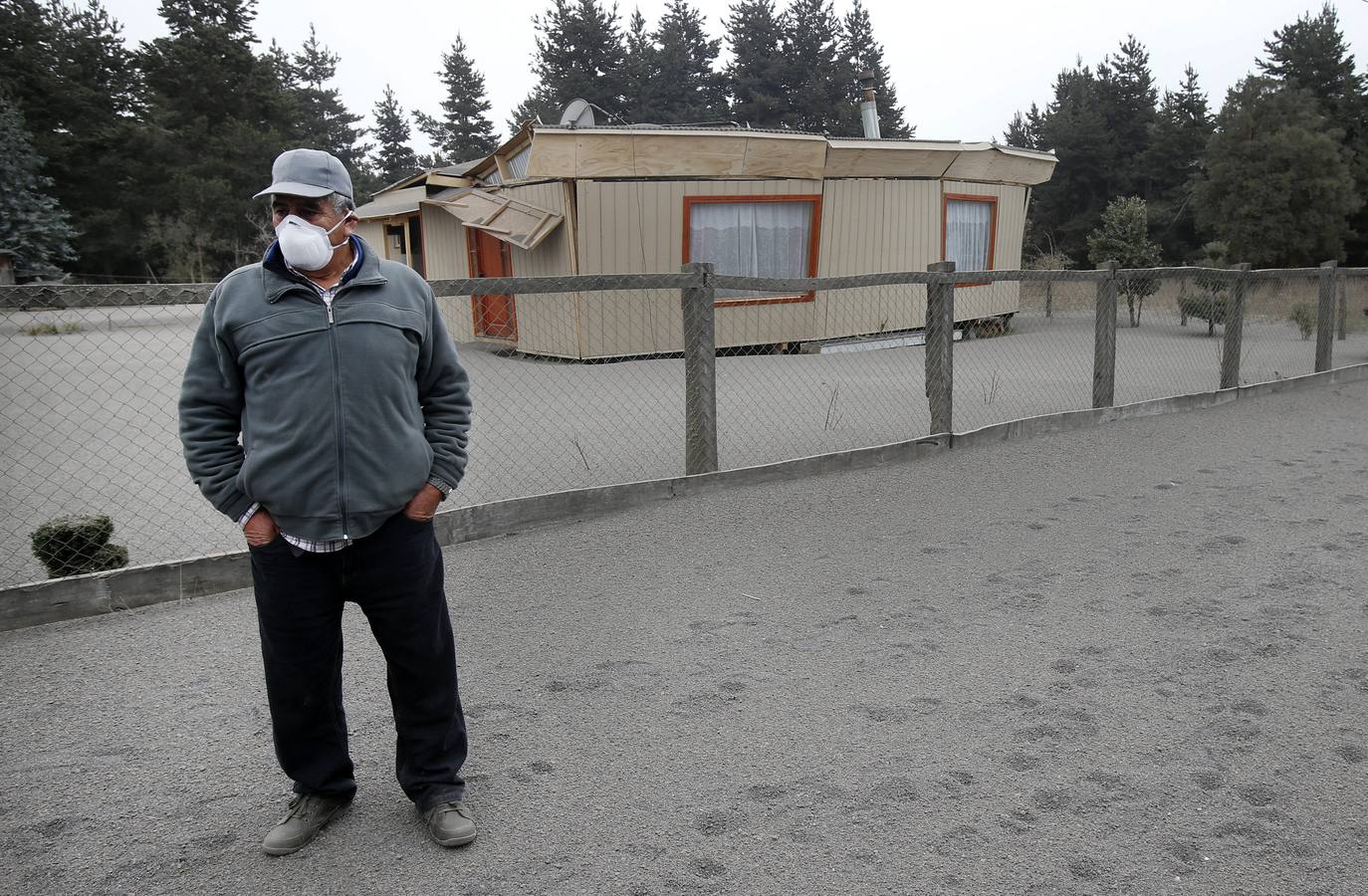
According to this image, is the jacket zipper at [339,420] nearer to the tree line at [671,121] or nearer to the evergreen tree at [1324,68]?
the tree line at [671,121]

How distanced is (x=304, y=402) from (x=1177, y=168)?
4736 centimetres

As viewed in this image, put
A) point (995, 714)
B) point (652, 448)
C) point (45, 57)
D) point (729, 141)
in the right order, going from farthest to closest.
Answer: point (45, 57) < point (729, 141) < point (652, 448) < point (995, 714)

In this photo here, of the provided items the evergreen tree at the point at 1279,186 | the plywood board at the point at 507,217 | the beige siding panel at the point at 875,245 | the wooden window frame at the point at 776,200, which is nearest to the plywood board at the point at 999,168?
the beige siding panel at the point at 875,245

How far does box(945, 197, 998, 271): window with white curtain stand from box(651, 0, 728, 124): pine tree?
117 ft

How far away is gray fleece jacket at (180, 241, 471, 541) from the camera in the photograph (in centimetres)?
258

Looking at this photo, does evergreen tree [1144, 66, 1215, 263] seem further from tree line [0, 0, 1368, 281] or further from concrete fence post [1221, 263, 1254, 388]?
concrete fence post [1221, 263, 1254, 388]

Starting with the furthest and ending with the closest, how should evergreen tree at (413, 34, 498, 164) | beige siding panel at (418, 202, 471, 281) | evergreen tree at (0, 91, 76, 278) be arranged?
evergreen tree at (413, 34, 498, 164) → evergreen tree at (0, 91, 76, 278) → beige siding panel at (418, 202, 471, 281)

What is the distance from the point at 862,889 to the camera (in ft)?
8.38

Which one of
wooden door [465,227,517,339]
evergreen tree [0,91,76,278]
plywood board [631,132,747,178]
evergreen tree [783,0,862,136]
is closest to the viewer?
plywood board [631,132,747,178]

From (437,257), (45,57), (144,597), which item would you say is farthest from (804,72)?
(144,597)

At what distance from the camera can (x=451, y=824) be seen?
2801 mm

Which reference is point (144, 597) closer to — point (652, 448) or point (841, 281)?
point (652, 448)

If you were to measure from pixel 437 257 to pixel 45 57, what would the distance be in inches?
1538

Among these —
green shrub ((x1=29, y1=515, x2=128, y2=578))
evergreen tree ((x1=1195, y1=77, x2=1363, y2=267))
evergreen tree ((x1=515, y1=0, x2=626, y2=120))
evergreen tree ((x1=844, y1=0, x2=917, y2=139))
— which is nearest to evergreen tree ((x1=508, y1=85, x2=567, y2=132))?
evergreen tree ((x1=515, y1=0, x2=626, y2=120))
